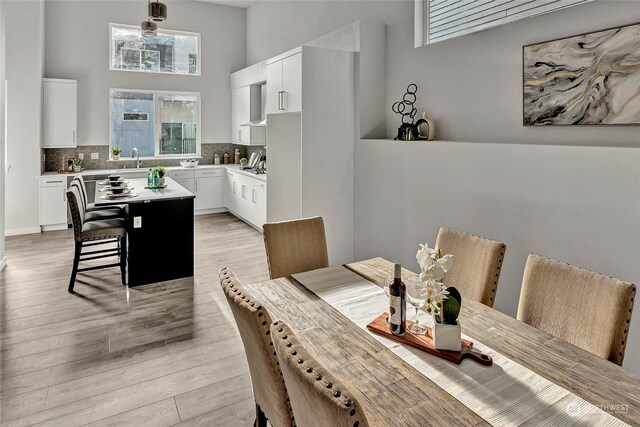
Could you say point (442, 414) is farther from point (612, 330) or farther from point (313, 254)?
point (313, 254)

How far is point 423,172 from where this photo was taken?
3.57 metres

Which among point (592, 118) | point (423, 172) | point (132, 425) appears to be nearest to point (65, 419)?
point (132, 425)

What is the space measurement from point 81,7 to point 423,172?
6395 mm

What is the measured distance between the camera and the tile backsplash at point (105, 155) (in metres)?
6.65

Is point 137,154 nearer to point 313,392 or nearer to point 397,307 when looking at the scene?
point 397,307

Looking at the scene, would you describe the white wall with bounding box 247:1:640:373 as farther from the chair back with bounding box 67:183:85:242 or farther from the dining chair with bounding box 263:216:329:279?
the chair back with bounding box 67:183:85:242

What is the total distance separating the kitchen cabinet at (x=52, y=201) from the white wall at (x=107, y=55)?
1010mm

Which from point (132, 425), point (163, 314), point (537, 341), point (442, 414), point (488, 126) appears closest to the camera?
point (442, 414)

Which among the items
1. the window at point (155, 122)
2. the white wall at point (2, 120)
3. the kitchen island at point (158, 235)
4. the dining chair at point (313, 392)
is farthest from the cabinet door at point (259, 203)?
the dining chair at point (313, 392)

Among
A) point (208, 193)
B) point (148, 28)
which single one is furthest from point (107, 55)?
point (208, 193)

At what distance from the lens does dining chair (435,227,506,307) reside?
212cm

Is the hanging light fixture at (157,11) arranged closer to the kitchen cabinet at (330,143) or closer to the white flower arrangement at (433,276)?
the kitchen cabinet at (330,143)

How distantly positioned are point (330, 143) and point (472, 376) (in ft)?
10.5

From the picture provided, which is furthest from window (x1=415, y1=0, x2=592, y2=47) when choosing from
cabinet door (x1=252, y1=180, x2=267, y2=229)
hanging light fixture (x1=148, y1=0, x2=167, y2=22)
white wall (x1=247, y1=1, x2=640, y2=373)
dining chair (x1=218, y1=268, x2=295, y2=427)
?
cabinet door (x1=252, y1=180, x2=267, y2=229)
